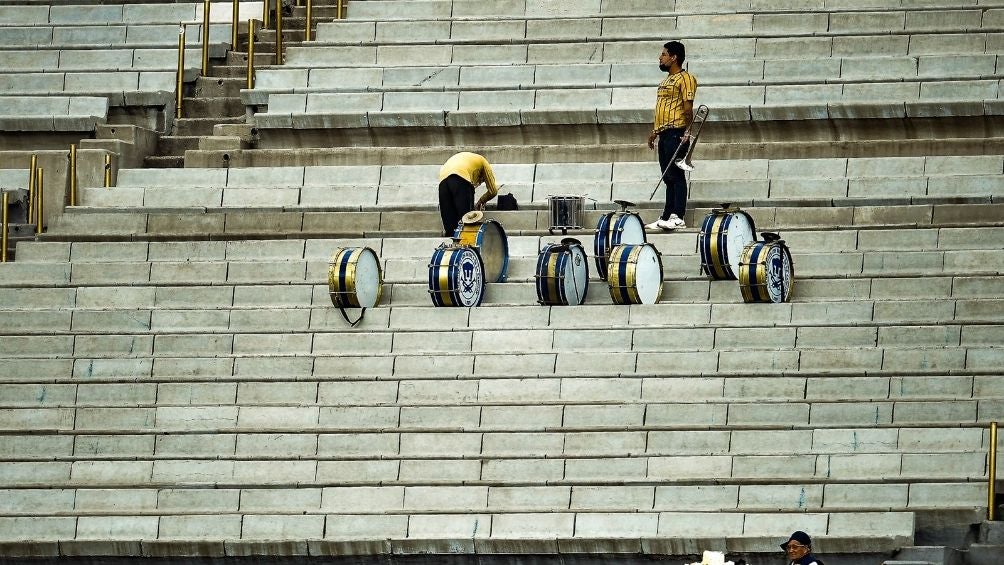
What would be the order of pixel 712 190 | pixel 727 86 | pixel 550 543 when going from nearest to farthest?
pixel 550 543 → pixel 712 190 → pixel 727 86

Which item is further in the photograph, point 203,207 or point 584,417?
point 203,207

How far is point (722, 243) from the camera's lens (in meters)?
20.5

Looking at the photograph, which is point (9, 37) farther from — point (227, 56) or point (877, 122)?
point (877, 122)

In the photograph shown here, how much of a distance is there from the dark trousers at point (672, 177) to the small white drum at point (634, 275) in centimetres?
145

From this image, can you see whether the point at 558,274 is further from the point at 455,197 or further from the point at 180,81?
the point at 180,81

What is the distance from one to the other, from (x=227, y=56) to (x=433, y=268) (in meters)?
7.89

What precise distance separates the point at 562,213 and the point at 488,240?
125 cm

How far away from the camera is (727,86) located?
24.8 meters

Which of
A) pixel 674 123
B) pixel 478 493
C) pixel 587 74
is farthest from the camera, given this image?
pixel 587 74

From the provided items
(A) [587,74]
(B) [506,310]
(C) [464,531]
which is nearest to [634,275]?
(B) [506,310]

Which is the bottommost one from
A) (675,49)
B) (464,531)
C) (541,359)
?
(464,531)

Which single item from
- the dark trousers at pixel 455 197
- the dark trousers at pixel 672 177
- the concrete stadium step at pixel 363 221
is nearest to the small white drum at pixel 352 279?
the dark trousers at pixel 455 197

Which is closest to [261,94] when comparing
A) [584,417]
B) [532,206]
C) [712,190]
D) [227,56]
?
[227,56]

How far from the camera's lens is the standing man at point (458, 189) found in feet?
72.3
